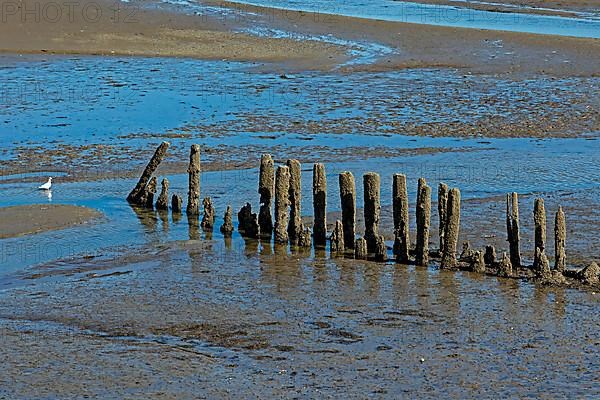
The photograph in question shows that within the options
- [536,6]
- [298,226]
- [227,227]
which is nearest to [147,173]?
[227,227]

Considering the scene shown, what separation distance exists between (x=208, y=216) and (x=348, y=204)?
1801 millimetres

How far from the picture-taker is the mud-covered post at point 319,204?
11.4 meters

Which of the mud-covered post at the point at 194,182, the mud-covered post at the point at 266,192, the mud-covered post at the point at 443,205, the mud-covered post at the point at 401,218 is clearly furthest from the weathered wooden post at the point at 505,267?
the mud-covered post at the point at 194,182

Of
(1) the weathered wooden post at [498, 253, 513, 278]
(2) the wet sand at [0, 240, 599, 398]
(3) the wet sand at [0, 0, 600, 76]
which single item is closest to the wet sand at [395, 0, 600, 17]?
(3) the wet sand at [0, 0, 600, 76]

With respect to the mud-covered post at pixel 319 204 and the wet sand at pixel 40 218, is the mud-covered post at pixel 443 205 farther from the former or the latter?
the wet sand at pixel 40 218

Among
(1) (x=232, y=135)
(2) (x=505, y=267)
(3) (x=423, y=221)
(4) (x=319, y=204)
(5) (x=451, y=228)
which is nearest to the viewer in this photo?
(2) (x=505, y=267)

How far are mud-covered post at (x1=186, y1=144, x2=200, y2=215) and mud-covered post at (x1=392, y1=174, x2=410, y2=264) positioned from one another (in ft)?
8.25

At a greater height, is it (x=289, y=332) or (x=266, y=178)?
(x=266, y=178)

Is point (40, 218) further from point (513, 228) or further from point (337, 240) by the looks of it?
point (513, 228)

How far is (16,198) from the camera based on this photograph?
537 inches

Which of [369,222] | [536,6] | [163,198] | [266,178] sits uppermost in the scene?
[536,6]

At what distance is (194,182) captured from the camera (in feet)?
41.0

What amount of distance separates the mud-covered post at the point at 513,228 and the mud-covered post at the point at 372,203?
136 centimetres

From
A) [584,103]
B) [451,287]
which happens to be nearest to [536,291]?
[451,287]
